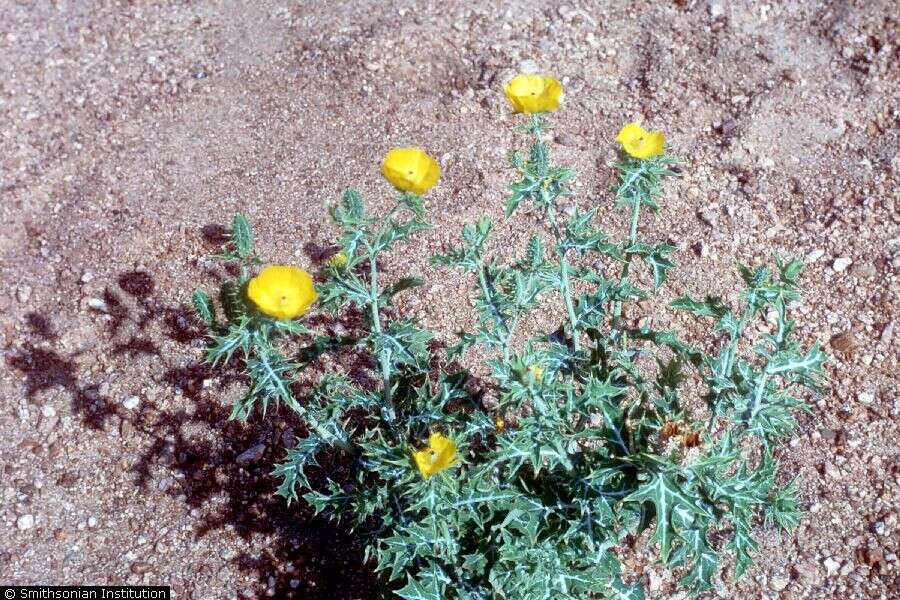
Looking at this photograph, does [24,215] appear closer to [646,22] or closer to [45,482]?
[45,482]

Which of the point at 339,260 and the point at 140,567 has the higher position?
the point at 339,260

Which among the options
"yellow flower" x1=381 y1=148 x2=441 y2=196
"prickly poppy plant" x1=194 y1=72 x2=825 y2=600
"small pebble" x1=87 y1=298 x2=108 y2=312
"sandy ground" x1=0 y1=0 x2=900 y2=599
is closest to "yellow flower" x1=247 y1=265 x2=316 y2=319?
"prickly poppy plant" x1=194 y1=72 x2=825 y2=600

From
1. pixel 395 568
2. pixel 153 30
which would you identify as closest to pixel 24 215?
pixel 153 30

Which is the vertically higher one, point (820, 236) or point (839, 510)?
point (820, 236)

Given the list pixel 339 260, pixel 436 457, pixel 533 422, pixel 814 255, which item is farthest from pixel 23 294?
pixel 814 255

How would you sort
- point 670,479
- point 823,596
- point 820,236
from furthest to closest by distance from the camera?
point 820,236, point 823,596, point 670,479

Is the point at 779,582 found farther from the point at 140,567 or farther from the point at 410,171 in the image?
the point at 140,567
